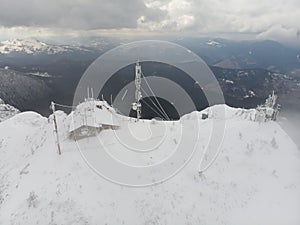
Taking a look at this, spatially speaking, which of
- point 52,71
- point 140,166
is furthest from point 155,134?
point 52,71

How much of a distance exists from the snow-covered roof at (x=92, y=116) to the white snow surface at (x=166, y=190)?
1.55 meters

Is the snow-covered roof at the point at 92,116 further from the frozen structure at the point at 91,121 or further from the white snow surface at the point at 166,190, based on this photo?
the white snow surface at the point at 166,190

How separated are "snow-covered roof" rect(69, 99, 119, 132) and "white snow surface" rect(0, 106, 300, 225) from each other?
1.55 metres

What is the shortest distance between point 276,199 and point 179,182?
27.4 feet

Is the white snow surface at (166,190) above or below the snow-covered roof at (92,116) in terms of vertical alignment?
below

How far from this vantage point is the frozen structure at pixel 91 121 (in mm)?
26625

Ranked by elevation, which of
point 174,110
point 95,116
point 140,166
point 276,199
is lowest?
point 174,110

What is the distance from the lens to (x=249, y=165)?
81.7ft

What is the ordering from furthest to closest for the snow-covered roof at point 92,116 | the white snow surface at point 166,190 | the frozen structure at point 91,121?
the snow-covered roof at point 92,116
the frozen structure at point 91,121
the white snow surface at point 166,190

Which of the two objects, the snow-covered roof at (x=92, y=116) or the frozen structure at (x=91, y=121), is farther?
the snow-covered roof at (x=92, y=116)

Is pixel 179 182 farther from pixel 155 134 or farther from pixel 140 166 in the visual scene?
pixel 155 134

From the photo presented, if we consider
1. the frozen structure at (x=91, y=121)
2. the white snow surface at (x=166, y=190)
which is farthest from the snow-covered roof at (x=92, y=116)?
the white snow surface at (x=166, y=190)

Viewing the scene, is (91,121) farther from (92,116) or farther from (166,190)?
(166,190)

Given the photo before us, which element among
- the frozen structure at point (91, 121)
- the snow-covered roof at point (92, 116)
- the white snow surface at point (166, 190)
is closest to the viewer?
the white snow surface at point (166, 190)
